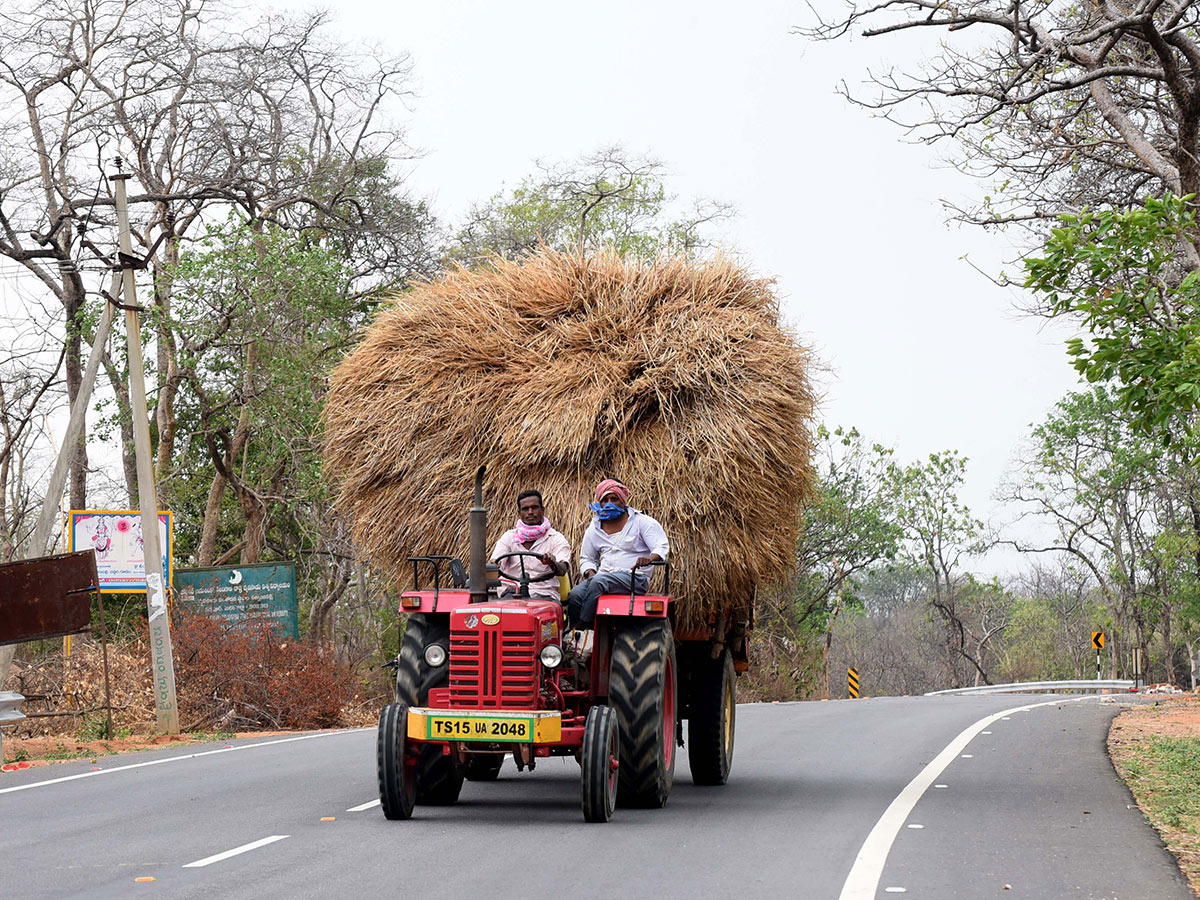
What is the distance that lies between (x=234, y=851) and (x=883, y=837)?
13.7ft

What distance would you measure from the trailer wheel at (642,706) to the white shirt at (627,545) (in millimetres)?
565

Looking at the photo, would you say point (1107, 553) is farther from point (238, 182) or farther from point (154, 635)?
point (154, 635)

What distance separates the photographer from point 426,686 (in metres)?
10.6

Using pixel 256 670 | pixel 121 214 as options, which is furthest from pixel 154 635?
pixel 121 214

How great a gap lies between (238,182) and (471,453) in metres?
24.1

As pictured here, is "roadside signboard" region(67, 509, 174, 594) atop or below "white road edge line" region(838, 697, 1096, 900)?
atop

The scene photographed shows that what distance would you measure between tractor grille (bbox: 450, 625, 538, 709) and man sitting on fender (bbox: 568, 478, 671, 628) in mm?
912

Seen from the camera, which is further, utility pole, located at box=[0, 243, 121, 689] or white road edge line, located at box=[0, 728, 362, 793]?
utility pole, located at box=[0, 243, 121, 689]

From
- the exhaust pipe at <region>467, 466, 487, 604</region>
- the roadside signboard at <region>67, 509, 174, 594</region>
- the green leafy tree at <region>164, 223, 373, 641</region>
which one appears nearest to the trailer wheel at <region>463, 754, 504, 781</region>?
the exhaust pipe at <region>467, 466, 487, 604</region>

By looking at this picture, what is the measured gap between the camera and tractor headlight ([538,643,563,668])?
33.5 ft

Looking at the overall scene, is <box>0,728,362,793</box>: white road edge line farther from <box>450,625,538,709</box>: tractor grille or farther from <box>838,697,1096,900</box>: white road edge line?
<box>838,697,1096,900</box>: white road edge line

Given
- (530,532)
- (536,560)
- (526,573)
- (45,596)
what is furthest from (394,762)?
(45,596)

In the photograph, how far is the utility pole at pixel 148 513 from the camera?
2003cm

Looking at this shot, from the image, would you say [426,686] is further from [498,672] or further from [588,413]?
[588,413]
